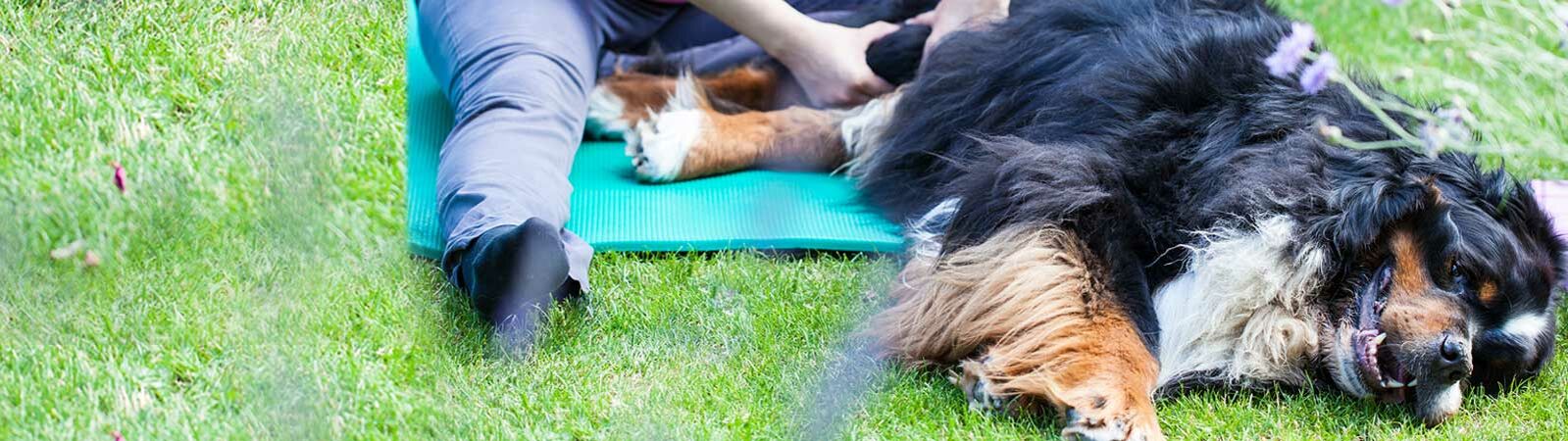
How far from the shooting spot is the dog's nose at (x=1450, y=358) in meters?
2.71

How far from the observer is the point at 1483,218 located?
9.59ft

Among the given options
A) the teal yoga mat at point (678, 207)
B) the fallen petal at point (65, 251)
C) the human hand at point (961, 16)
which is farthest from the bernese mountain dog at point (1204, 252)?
the fallen petal at point (65, 251)

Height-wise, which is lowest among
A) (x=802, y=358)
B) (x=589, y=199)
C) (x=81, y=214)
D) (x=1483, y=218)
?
(x=589, y=199)

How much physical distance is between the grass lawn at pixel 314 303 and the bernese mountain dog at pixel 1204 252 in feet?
0.32

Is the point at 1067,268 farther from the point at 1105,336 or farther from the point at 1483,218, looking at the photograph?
the point at 1483,218

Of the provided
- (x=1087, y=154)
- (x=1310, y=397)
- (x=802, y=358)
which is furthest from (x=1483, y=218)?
(x=802, y=358)

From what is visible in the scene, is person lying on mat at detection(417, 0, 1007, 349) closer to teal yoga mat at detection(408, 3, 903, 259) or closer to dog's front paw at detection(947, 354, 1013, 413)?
teal yoga mat at detection(408, 3, 903, 259)

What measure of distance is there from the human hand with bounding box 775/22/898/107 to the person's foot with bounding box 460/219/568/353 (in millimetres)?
1319

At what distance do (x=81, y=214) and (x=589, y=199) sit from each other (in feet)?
4.47

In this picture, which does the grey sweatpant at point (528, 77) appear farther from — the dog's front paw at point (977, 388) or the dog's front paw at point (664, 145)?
the dog's front paw at point (977, 388)

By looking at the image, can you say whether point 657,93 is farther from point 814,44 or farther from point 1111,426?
point 1111,426

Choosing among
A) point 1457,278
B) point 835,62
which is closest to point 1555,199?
point 1457,278

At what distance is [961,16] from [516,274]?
5.57 feet

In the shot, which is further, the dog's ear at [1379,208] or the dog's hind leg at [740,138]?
the dog's hind leg at [740,138]
